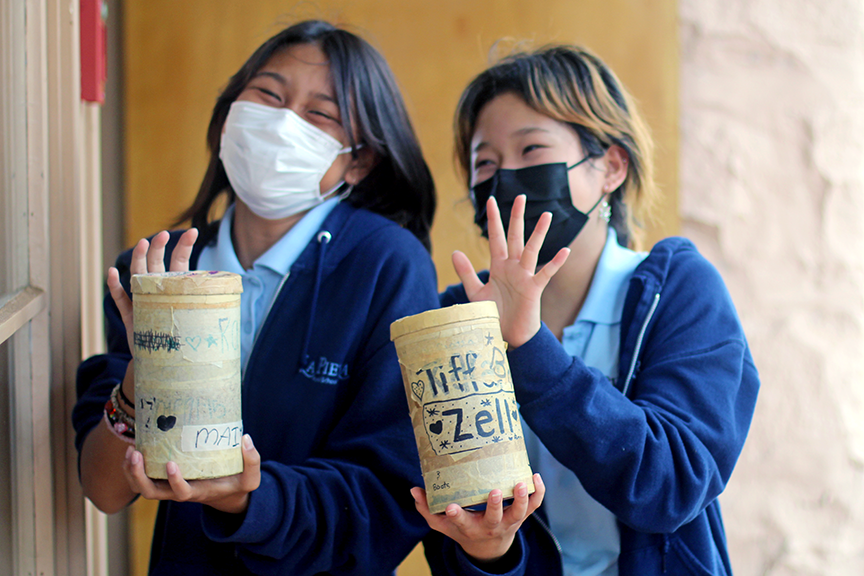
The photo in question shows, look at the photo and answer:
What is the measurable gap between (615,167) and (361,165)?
58 centimetres

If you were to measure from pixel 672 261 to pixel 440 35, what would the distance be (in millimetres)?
1549

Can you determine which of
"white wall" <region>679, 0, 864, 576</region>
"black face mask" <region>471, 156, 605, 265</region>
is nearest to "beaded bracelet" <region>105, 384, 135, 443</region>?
"black face mask" <region>471, 156, 605, 265</region>

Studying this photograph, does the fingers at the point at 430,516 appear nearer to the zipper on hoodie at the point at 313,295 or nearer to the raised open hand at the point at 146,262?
the zipper on hoodie at the point at 313,295

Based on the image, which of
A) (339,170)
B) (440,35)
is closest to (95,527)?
(339,170)

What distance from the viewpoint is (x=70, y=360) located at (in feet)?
4.78

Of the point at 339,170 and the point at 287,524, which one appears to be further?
the point at 339,170

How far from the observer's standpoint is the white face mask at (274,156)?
4.67 feet

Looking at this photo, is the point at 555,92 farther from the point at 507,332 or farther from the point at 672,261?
the point at 507,332

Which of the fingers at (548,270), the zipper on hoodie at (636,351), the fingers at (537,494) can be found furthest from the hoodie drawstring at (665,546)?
the fingers at (548,270)

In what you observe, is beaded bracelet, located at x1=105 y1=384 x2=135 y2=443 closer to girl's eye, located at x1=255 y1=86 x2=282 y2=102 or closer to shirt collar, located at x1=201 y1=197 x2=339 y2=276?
shirt collar, located at x1=201 y1=197 x2=339 y2=276

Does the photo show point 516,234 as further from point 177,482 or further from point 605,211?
point 177,482

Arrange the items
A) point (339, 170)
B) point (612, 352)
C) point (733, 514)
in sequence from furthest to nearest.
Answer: point (733, 514) < point (339, 170) < point (612, 352)

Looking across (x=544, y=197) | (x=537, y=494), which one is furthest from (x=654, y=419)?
(x=544, y=197)

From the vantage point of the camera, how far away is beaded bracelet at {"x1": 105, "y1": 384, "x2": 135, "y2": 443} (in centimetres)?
115
